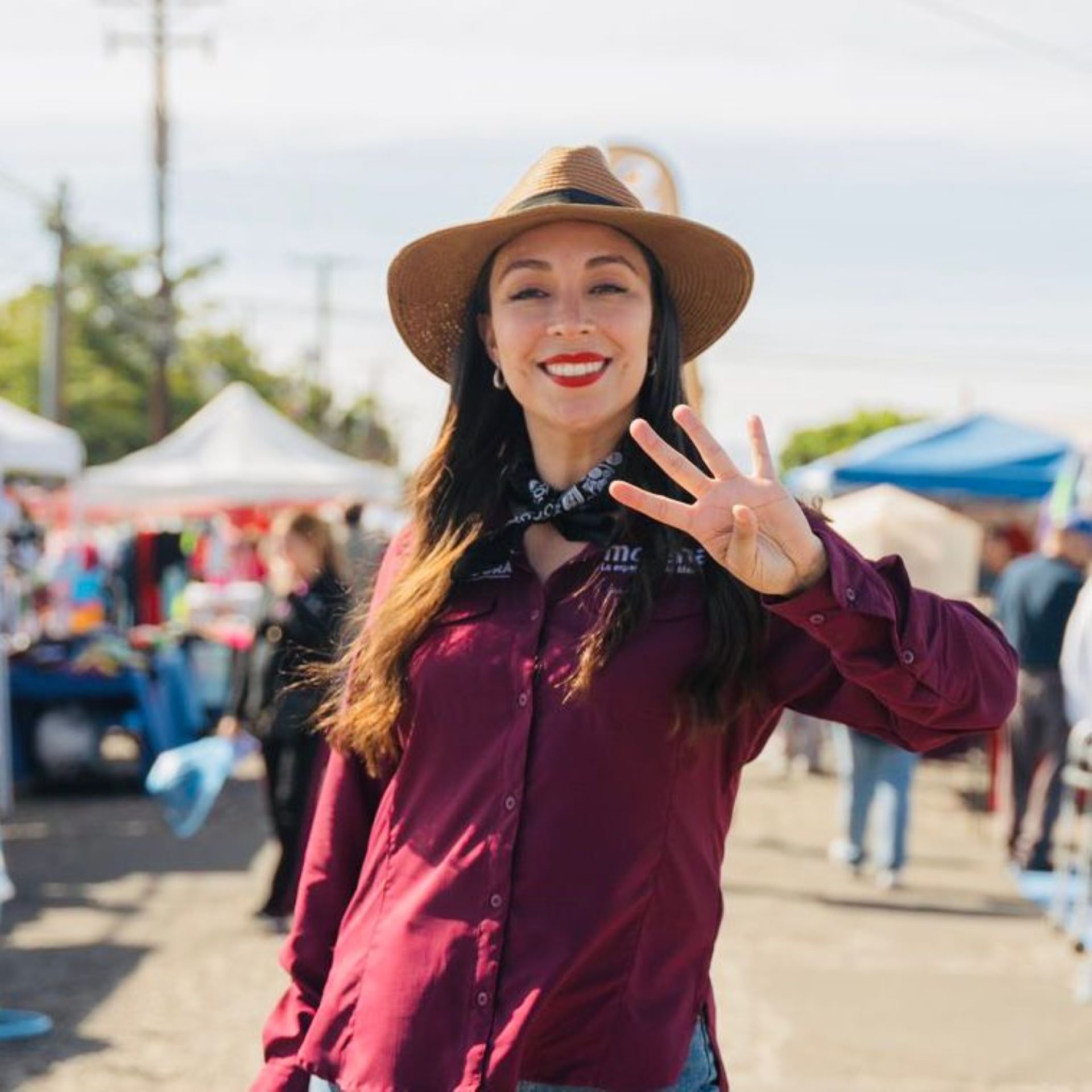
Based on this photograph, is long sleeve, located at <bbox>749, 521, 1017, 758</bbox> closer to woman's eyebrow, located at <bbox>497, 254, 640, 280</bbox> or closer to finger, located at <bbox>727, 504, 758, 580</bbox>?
finger, located at <bbox>727, 504, 758, 580</bbox>

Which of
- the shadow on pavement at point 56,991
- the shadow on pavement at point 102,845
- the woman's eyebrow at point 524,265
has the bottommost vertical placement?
the shadow on pavement at point 102,845

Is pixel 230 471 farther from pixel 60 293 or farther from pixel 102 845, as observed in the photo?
pixel 60 293

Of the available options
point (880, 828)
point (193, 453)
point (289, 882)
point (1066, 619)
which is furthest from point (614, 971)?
point (193, 453)

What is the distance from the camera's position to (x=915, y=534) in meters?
9.96

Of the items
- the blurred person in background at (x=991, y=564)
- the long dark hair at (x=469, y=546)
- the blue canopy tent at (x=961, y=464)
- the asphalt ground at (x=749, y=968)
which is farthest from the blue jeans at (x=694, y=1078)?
the blurred person in background at (x=991, y=564)

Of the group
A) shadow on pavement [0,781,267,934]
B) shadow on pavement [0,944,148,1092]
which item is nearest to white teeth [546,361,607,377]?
shadow on pavement [0,944,148,1092]

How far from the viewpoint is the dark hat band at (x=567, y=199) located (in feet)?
7.50

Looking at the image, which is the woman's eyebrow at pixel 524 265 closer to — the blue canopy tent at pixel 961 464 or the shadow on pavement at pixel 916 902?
the shadow on pavement at pixel 916 902

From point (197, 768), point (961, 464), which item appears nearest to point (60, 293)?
point (961, 464)

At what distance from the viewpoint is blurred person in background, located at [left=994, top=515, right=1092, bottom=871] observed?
28.8 ft

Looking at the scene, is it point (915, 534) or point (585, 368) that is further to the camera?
point (915, 534)

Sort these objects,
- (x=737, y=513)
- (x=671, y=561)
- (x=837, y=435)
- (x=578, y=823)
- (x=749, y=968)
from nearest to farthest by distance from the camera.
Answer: (x=737, y=513), (x=578, y=823), (x=671, y=561), (x=749, y=968), (x=837, y=435)

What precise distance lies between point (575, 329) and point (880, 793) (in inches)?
265

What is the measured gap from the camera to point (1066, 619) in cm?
883
